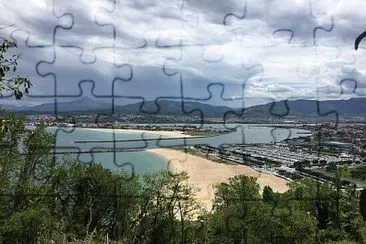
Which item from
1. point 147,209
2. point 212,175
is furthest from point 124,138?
point 212,175

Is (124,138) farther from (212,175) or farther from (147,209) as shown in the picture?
(212,175)

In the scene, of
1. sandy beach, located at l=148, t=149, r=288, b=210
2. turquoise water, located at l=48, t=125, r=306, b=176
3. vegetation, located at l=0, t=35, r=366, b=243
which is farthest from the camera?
sandy beach, located at l=148, t=149, r=288, b=210

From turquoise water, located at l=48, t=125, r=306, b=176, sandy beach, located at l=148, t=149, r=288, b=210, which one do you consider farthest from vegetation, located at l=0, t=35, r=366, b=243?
sandy beach, located at l=148, t=149, r=288, b=210

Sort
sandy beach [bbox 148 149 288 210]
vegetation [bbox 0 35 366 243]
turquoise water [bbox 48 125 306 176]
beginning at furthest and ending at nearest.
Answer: sandy beach [bbox 148 149 288 210], vegetation [bbox 0 35 366 243], turquoise water [bbox 48 125 306 176]

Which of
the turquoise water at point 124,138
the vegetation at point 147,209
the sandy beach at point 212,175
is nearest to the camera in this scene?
the turquoise water at point 124,138

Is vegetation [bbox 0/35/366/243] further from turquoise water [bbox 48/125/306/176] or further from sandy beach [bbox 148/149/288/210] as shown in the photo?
sandy beach [bbox 148/149/288/210]

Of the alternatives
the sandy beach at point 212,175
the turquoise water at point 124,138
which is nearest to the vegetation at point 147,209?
the turquoise water at point 124,138

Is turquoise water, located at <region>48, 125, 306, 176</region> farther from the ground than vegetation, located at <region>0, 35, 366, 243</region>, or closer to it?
farther from the ground

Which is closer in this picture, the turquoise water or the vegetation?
the turquoise water

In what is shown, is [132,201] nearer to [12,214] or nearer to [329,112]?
[12,214]

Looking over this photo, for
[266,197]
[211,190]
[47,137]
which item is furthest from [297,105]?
[211,190]

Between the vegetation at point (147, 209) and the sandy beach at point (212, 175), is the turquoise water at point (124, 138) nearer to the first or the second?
the vegetation at point (147, 209)
